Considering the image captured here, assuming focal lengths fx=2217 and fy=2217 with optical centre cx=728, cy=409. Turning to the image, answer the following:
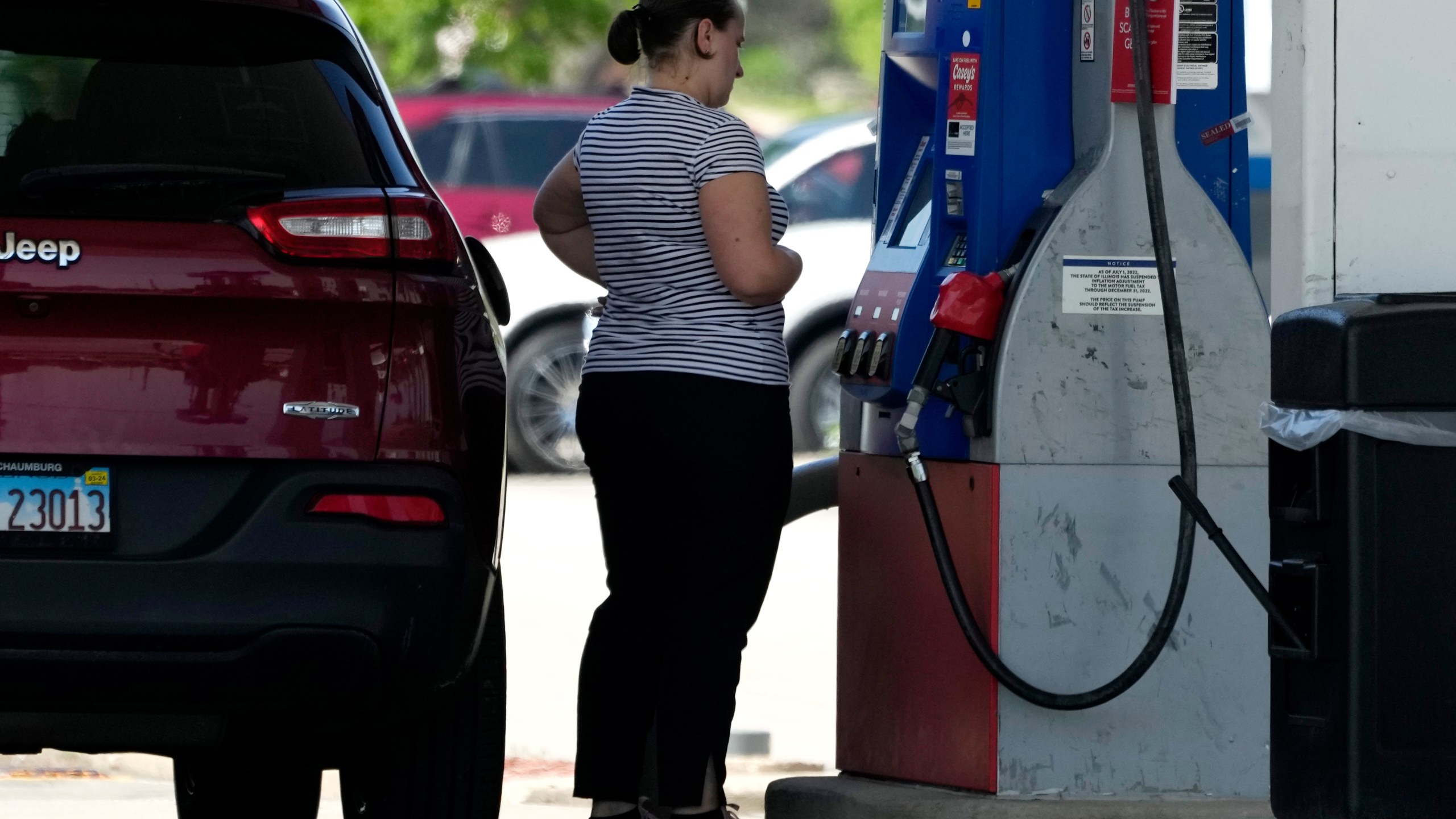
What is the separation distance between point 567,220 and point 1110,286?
1098 mm

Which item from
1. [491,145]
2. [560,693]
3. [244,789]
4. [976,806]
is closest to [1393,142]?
[976,806]

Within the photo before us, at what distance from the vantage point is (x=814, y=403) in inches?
475

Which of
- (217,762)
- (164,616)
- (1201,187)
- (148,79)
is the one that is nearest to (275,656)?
(164,616)

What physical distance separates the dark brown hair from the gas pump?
1.68 ft

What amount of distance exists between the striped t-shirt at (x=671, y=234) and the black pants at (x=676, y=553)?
54 millimetres

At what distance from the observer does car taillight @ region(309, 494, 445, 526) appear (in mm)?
3512

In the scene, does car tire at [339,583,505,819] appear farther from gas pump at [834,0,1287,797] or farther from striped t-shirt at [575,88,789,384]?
gas pump at [834,0,1287,797]

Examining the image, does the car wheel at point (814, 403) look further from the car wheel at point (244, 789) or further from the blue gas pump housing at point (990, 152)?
the blue gas pump housing at point (990, 152)

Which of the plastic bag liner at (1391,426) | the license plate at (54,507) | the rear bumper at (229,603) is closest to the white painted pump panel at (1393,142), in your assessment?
the plastic bag liner at (1391,426)

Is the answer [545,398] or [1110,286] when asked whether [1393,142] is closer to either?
[1110,286]

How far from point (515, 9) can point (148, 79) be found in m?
17.8

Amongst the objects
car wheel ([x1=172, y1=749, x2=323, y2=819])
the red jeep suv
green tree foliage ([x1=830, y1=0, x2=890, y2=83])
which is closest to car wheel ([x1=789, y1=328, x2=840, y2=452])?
car wheel ([x1=172, y1=749, x2=323, y2=819])

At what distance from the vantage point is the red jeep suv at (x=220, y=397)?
343 cm

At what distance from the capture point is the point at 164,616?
135 inches
